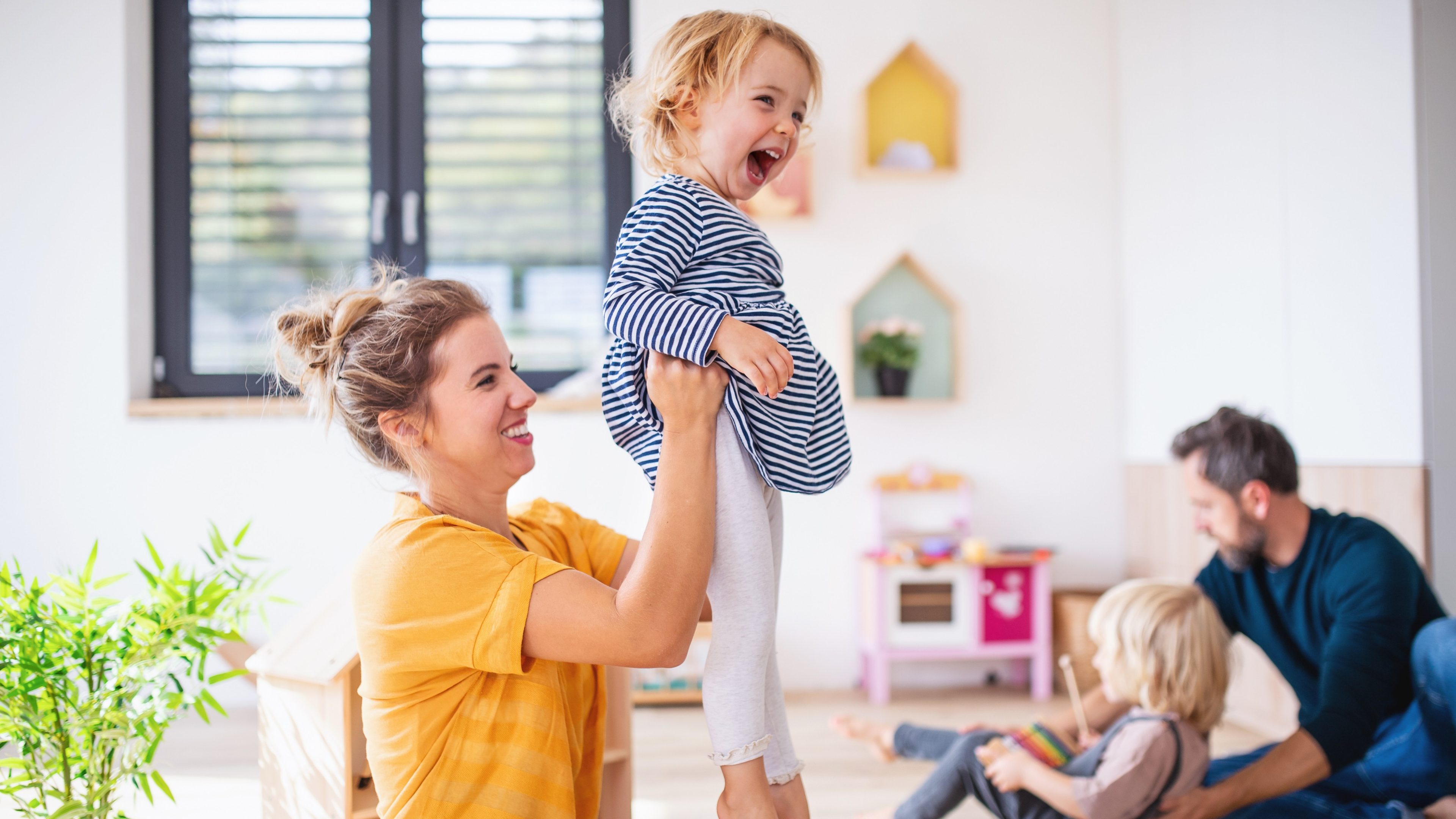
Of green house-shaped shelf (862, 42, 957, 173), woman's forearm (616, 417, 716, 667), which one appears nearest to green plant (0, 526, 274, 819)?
woman's forearm (616, 417, 716, 667)

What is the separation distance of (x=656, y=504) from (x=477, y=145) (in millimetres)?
2888

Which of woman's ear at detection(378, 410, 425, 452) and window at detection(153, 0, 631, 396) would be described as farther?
window at detection(153, 0, 631, 396)

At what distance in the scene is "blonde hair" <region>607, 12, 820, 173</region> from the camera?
46.7 inches

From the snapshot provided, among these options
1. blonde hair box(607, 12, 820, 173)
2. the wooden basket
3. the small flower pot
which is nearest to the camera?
blonde hair box(607, 12, 820, 173)

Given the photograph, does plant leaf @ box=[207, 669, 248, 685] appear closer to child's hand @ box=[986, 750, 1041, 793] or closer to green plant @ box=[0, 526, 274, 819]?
green plant @ box=[0, 526, 274, 819]

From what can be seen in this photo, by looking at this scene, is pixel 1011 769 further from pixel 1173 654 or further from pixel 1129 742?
pixel 1173 654

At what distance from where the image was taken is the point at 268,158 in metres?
3.53

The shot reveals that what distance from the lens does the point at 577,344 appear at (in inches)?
144

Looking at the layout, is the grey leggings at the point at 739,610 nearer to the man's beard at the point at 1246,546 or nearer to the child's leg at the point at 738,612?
the child's leg at the point at 738,612

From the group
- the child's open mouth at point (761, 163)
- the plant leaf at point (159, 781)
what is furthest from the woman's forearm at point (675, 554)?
the plant leaf at point (159, 781)

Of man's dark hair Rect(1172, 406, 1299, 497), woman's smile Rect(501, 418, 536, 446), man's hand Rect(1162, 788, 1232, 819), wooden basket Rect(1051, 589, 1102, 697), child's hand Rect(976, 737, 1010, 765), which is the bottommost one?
wooden basket Rect(1051, 589, 1102, 697)

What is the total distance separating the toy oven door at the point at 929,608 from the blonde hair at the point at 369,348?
2.38 m

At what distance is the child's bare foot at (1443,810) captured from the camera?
5.31 feet

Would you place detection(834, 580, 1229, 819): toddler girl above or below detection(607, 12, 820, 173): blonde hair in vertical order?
below
